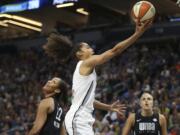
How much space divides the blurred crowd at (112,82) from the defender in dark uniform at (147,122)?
4480mm

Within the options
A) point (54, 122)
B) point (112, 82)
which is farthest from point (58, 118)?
point (112, 82)

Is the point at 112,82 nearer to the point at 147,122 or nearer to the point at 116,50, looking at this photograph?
the point at 147,122

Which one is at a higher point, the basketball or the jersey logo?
the basketball

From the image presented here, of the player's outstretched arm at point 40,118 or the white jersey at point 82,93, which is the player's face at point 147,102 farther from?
the white jersey at point 82,93

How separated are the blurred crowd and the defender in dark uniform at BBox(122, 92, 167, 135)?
4480 millimetres

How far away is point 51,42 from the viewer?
6.12m

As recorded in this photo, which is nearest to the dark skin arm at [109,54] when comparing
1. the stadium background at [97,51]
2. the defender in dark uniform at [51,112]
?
the defender in dark uniform at [51,112]

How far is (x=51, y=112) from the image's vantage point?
260 inches

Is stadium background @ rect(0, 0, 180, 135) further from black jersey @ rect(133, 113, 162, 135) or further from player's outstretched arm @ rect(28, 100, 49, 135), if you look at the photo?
player's outstretched arm @ rect(28, 100, 49, 135)

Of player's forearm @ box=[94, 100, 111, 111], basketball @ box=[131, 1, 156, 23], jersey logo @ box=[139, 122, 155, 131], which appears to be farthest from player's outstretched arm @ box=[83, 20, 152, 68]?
jersey logo @ box=[139, 122, 155, 131]

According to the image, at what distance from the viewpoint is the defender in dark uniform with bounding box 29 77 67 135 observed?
6520 mm

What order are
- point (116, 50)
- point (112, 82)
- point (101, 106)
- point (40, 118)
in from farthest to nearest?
1. point (112, 82)
2. point (40, 118)
3. point (101, 106)
4. point (116, 50)

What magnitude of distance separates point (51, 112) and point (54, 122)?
0.41 feet

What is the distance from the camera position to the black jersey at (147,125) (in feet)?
24.0
